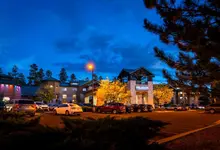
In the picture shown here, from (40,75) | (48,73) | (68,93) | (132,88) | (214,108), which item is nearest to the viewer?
(214,108)

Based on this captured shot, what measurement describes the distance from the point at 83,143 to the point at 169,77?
715 centimetres

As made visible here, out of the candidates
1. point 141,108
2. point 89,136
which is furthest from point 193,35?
point 141,108

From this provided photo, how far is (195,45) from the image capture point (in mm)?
7387

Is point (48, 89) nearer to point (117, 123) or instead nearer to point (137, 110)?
point (137, 110)

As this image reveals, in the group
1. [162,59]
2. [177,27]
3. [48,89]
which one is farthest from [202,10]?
[48,89]

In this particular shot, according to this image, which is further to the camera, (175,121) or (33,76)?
(33,76)

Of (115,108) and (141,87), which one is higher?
(141,87)

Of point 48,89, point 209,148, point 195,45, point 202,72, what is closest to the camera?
point 195,45

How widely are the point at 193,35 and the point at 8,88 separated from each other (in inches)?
2701

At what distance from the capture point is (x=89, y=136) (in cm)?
528

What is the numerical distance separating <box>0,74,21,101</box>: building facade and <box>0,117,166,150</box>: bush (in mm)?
65711

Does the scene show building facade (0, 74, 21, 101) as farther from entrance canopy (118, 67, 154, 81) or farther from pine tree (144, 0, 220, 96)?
pine tree (144, 0, 220, 96)

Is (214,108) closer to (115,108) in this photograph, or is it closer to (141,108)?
(141,108)

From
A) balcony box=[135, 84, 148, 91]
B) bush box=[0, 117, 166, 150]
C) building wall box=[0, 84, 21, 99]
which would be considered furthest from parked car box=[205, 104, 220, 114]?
building wall box=[0, 84, 21, 99]
